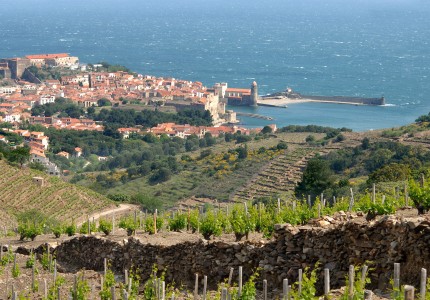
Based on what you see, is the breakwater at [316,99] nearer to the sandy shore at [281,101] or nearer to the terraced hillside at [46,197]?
the sandy shore at [281,101]

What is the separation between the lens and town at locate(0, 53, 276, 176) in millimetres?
74575

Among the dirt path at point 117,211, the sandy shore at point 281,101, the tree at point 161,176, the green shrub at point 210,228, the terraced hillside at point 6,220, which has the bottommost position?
the sandy shore at point 281,101

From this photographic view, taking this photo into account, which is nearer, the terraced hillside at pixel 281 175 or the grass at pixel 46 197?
the grass at pixel 46 197

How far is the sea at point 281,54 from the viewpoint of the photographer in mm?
89562

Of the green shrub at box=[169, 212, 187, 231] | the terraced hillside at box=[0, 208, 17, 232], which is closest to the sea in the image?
the terraced hillside at box=[0, 208, 17, 232]

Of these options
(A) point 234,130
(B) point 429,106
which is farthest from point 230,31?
(A) point 234,130

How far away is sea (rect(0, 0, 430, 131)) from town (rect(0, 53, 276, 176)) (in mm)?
4197

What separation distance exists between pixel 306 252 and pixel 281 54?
12826 centimetres

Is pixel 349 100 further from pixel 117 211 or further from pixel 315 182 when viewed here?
pixel 315 182

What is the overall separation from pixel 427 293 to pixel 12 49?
449 ft

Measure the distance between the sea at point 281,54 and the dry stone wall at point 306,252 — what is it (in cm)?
6172

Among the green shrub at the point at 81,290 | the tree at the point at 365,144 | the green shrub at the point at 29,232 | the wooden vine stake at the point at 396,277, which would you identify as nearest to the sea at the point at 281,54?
the tree at the point at 365,144

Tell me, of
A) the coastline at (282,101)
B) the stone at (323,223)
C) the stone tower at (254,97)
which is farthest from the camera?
the stone tower at (254,97)

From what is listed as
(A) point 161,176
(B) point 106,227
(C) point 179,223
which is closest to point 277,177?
(A) point 161,176
